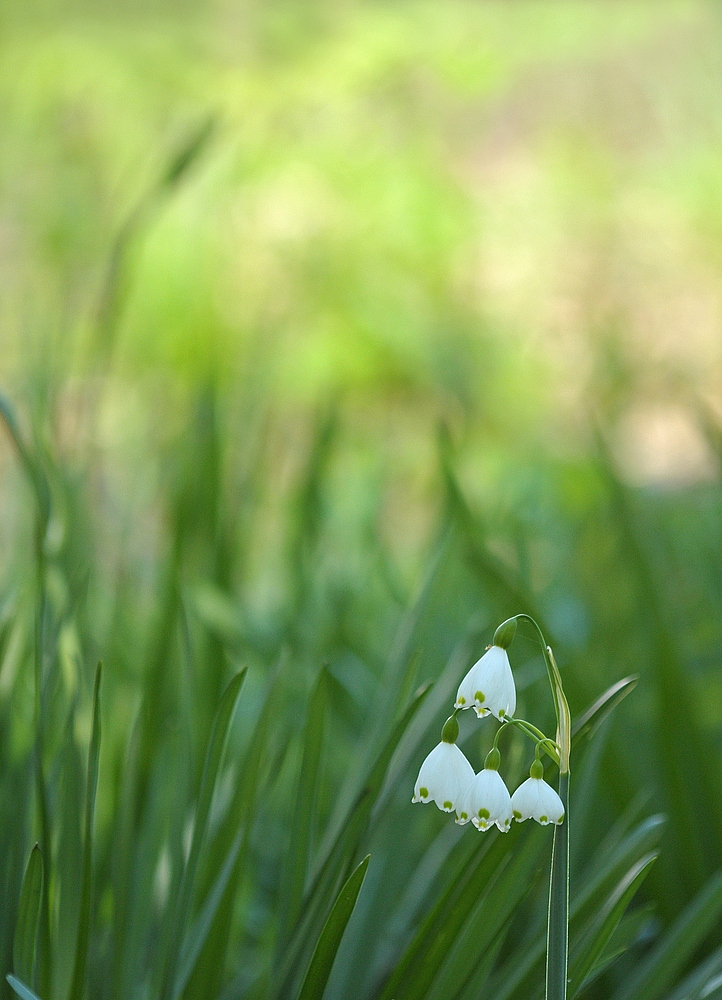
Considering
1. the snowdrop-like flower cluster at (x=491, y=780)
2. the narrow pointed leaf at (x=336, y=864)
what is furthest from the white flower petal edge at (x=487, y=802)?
the narrow pointed leaf at (x=336, y=864)

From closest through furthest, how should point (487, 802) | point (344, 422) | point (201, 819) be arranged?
point (487, 802) < point (201, 819) < point (344, 422)

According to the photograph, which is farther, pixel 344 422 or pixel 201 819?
pixel 344 422

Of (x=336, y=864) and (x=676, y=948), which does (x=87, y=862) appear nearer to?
(x=336, y=864)

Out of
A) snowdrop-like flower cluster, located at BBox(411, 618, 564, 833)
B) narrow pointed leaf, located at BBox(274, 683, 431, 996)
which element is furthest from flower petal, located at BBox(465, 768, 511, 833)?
narrow pointed leaf, located at BBox(274, 683, 431, 996)

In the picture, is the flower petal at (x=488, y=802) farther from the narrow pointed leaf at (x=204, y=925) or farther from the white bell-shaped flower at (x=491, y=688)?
the narrow pointed leaf at (x=204, y=925)

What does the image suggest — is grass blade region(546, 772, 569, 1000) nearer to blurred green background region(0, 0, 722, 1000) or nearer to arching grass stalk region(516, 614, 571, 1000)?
arching grass stalk region(516, 614, 571, 1000)

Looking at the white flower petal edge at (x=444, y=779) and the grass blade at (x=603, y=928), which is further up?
the white flower petal edge at (x=444, y=779)

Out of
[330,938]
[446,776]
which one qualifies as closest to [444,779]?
[446,776]
